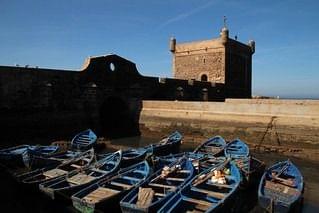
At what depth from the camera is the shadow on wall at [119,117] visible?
2258 cm

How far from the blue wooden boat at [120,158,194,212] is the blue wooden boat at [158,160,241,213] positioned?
23 cm

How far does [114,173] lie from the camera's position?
10031mm

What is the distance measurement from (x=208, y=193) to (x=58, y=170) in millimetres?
5296

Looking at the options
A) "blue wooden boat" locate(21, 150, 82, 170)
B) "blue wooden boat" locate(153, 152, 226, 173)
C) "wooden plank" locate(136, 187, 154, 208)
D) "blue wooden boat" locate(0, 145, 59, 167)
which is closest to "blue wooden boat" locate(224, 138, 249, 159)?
"blue wooden boat" locate(153, 152, 226, 173)

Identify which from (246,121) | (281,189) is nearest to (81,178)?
(281,189)

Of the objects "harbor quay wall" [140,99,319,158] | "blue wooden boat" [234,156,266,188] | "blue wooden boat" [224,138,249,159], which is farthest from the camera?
"harbor quay wall" [140,99,319,158]

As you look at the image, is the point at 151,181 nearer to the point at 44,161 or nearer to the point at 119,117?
the point at 44,161

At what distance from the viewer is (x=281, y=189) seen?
8719mm

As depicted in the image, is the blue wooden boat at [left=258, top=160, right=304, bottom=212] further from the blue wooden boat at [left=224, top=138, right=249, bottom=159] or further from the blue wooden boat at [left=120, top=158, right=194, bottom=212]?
the blue wooden boat at [left=224, top=138, right=249, bottom=159]

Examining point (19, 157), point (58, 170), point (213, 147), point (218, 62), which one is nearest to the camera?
point (58, 170)

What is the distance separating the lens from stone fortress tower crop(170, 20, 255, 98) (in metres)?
29.3

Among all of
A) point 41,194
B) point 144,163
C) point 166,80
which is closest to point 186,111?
point 166,80

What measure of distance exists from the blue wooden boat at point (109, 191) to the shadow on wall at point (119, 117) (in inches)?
465

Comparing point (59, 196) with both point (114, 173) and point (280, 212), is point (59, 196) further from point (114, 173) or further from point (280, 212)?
point (280, 212)
